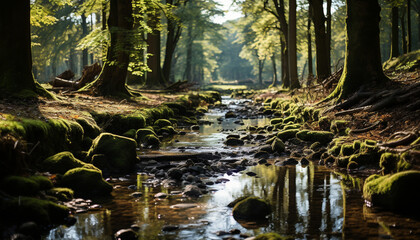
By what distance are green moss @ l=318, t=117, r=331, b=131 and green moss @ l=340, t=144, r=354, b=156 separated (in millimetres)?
2661

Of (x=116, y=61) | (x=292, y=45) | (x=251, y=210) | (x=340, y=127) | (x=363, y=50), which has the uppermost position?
(x=292, y=45)

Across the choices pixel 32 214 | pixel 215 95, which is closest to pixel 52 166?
pixel 32 214

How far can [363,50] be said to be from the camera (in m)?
11.2

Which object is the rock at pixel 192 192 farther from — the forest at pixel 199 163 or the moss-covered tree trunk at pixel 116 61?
the moss-covered tree trunk at pixel 116 61

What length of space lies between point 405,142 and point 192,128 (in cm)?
942

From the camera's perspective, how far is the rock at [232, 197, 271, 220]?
516 centimetres

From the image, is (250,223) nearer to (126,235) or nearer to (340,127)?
(126,235)

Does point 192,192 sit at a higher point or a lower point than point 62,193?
Result: lower

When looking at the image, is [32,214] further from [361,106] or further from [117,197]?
[361,106]

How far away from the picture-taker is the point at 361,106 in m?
9.88

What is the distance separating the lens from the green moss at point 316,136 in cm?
977

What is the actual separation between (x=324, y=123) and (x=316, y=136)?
91 cm

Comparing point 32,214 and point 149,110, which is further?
point 149,110

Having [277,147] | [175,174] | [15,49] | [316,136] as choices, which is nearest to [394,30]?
[316,136]
